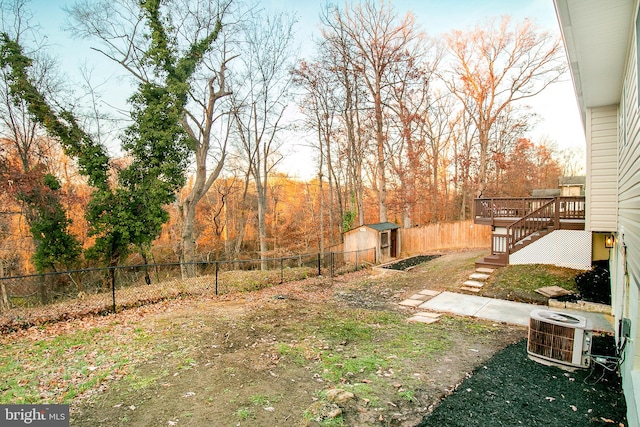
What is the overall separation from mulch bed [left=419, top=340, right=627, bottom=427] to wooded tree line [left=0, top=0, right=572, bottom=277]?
1340cm

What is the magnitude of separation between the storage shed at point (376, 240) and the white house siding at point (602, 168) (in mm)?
9689

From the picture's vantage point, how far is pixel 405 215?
22516 millimetres

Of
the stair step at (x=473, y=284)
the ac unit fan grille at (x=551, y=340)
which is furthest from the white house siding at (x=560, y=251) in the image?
the ac unit fan grille at (x=551, y=340)

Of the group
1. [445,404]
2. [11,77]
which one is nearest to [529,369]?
[445,404]

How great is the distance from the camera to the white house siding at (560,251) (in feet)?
31.5

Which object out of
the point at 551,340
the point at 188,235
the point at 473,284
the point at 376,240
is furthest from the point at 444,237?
the point at 551,340

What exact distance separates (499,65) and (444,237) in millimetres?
11093

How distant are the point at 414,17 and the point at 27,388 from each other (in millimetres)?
20806

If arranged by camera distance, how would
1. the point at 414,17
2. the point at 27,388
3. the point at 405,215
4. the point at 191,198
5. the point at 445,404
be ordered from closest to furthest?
1. the point at 445,404
2. the point at 27,388
3. the point at 191,198
4. the point at 414,17
5. the point at 405,215

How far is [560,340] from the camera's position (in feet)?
14.5

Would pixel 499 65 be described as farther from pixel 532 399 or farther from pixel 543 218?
pixel 532 399

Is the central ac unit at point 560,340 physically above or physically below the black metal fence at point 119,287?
above

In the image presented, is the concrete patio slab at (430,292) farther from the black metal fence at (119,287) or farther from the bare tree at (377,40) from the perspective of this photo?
the bare tree at (377,40)

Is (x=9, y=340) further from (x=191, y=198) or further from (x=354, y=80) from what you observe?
(x=354, y=80)
